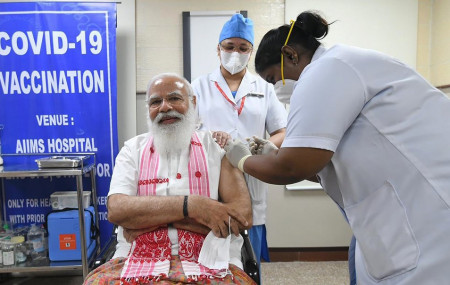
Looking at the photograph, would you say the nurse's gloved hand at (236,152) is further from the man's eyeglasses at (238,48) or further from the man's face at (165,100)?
the man's eyeglasses at (238,48)

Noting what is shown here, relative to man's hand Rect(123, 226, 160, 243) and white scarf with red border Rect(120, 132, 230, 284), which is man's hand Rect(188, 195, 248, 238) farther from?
man's hand Rect(123, 226, 160, 243)

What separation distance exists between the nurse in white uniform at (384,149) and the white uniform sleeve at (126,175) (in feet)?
2.91

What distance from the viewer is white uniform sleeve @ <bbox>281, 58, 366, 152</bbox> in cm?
88

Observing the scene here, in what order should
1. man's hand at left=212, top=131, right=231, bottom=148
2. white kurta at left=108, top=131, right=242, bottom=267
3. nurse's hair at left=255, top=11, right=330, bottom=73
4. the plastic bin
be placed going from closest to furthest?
nurse's hair at left=255, top=11, right=330, bottom=73, white kurta at left=108, top=131, right=242, bottom=267, man's hand at left=212, top=131, right=231, bottom=148, the plastic bin

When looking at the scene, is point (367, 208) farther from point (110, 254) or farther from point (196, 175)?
point (110, 254)

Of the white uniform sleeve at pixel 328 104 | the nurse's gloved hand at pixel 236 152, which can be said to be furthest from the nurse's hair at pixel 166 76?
the white uniform sleeve at pixel 328 104

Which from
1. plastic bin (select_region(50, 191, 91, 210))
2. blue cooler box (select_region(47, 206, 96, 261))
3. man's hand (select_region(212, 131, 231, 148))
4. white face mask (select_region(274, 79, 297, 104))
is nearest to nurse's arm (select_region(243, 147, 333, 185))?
white face mask (select_region(274, 79, 297, 104))

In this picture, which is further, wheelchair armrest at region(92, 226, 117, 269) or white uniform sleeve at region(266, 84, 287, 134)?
white uniform sleeve at region(266, 84, 287, 134)

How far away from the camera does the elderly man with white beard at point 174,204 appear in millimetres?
1379

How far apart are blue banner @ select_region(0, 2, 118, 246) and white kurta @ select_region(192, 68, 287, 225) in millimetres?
1051

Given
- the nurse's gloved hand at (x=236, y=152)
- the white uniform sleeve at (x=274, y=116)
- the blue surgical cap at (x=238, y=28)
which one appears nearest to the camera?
the nurse's gloved hand at (x=236, y=152)

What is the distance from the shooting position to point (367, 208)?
0.97 metres

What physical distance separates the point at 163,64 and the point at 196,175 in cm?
161

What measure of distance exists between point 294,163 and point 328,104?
19 centimetres
